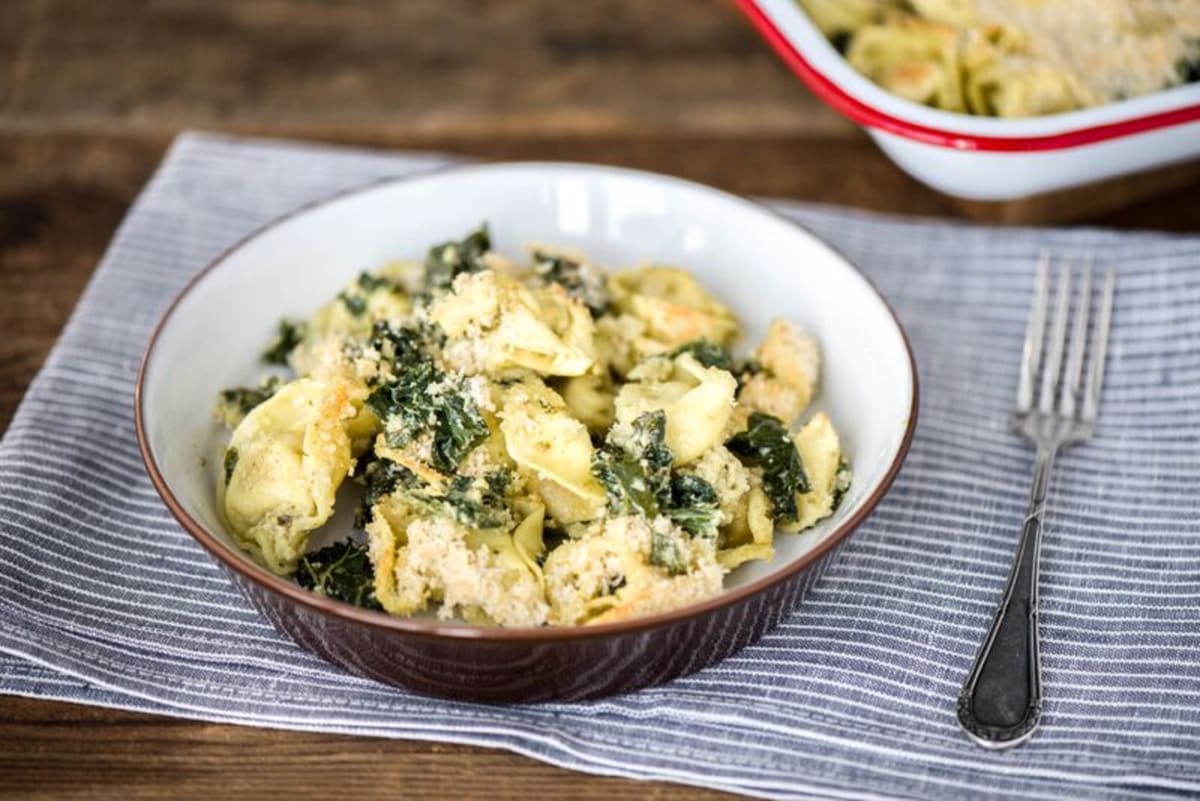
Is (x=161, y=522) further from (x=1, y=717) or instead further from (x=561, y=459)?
(x=561, y=459)

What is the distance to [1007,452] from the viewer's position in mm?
2127

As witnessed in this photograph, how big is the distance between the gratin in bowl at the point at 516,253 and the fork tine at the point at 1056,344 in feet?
1.27

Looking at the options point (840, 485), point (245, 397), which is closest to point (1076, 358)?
point (840, 485)

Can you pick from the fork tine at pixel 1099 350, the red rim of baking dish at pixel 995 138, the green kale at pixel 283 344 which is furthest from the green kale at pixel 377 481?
the fork tine at pixel 1099 350

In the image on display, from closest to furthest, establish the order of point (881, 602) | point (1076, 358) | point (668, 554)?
point (668, 554)
point (881, 602)
point (1076, 358)

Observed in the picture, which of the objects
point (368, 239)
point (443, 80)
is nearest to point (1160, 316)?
point (368, 239)

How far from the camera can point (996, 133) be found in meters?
2.13

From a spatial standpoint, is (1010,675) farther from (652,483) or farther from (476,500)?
(476,500)

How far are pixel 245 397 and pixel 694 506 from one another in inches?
28.5

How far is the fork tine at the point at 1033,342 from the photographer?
85.8 inches

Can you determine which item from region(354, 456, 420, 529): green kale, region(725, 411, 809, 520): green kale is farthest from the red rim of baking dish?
region(354, 456, 420, 529): green kale

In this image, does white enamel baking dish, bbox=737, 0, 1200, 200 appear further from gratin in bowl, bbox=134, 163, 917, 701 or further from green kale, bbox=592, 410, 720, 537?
green kale, bbox=592, 410, 720, 537

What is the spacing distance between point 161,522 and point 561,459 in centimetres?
66

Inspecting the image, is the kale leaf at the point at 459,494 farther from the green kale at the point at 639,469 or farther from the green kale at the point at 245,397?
the green kale at the point at 245,397
